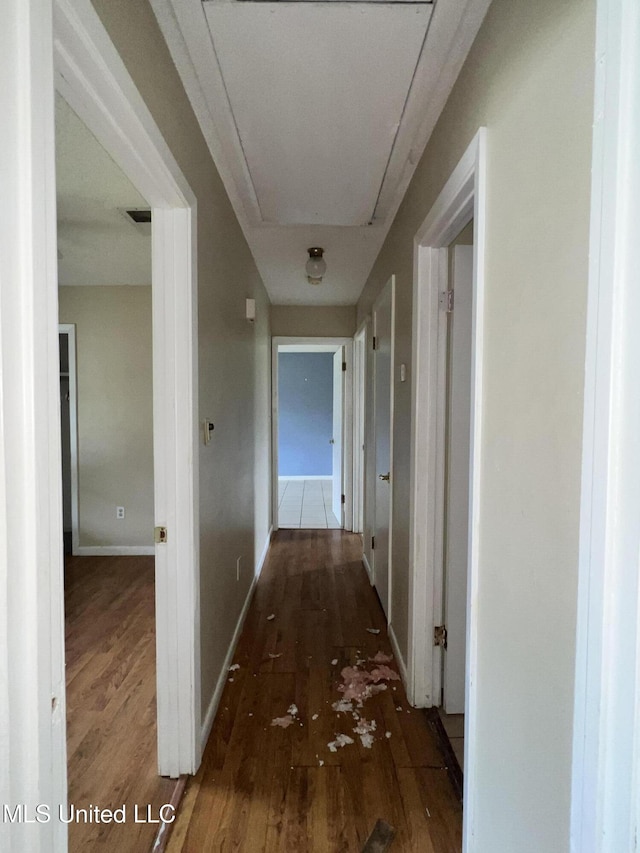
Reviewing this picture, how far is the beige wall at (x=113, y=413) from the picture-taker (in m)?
3.88

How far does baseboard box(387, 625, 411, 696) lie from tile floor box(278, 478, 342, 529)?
2.49 m

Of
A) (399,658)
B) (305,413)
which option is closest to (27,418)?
(399,658)

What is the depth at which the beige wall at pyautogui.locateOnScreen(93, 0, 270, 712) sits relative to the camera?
112 cm

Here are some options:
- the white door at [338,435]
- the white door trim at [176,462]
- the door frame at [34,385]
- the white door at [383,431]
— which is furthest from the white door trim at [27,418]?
the white door at [338,435]

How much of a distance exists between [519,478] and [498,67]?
0.96 metres

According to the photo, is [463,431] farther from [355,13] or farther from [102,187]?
[102,187]

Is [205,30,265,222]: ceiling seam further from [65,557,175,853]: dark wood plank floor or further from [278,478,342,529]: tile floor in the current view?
[278,478,342,529]: tile floor

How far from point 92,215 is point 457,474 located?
2389mm

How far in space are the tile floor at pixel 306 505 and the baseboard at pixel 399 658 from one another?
249 cm

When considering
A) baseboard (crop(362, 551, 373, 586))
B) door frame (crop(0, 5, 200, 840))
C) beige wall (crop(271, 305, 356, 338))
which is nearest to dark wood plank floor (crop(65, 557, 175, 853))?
door frame (crop(0, 5, 200, 840))

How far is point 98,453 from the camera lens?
396 centimetres

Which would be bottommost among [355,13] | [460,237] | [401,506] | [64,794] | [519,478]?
[64,794]

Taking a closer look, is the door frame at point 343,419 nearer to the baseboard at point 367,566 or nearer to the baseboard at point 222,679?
the baseboard at point 367,566

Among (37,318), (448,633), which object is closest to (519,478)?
(37,318)
